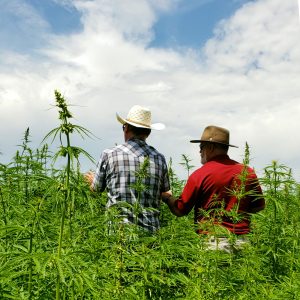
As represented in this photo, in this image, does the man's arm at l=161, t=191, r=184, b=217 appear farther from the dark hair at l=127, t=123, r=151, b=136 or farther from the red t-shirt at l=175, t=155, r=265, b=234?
the dark hair at l=127, t=123, r=151, b=136

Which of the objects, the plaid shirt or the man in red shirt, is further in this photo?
the plaid shirt

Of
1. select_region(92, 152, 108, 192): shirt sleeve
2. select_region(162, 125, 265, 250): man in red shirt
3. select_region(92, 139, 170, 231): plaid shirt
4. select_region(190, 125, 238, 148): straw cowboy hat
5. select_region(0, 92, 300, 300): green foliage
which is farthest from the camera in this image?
select_region(190, 125, 238, 148): straw cowboy hat

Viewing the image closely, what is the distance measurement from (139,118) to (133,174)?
92cm

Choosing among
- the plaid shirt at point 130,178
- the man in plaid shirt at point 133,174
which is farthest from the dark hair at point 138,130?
the plaid shirt at point 130,178

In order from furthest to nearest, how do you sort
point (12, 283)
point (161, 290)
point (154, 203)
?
point (154, 203) → point (161, 290) → point (12, 283)

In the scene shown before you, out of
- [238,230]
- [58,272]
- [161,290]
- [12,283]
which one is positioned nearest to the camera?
[58,272]

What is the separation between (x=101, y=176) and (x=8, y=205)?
63.9 inches

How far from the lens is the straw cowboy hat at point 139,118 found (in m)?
6.18

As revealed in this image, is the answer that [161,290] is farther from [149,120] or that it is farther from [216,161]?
[149,120]

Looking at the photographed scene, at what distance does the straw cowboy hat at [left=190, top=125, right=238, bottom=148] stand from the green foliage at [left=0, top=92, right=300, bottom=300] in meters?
0.97

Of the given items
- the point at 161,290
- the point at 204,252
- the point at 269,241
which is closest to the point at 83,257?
the point at 161,290

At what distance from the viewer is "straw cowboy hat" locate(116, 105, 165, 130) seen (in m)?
6.18

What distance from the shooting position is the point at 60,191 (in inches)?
105

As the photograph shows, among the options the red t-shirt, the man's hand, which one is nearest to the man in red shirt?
the red t-shirt
